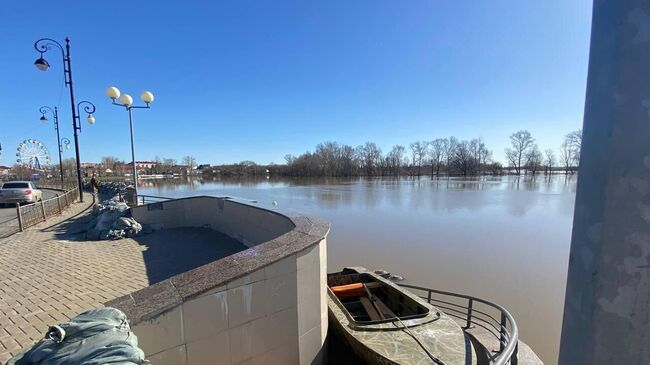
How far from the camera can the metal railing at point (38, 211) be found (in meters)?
9.79

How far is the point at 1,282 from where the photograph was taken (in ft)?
17.3

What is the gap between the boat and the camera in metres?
4.02

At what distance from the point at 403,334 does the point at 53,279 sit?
240 inches

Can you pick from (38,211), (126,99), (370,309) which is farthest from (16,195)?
(370,309)

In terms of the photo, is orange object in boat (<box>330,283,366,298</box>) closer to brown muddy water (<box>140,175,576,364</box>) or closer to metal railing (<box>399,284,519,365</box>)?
metal railing (<box>399,284,519,365</box>)

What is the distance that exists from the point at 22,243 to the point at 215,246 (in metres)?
5.22

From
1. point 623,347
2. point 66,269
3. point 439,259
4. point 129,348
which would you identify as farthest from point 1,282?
point 439,259

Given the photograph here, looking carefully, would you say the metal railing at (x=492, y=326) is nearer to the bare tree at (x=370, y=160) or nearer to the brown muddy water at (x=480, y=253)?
the brown muddy water at (x=480, y=253)

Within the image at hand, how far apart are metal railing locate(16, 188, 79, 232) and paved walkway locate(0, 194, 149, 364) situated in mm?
817

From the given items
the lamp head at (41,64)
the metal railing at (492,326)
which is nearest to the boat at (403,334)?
the metal railing at (492,326)

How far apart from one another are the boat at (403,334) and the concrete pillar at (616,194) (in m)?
3.39

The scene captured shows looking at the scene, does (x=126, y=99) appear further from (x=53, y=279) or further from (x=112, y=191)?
(x=112, y=191)

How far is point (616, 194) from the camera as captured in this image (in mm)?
926

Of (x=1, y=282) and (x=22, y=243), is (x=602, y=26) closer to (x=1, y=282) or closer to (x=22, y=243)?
(x=1, y=282)
